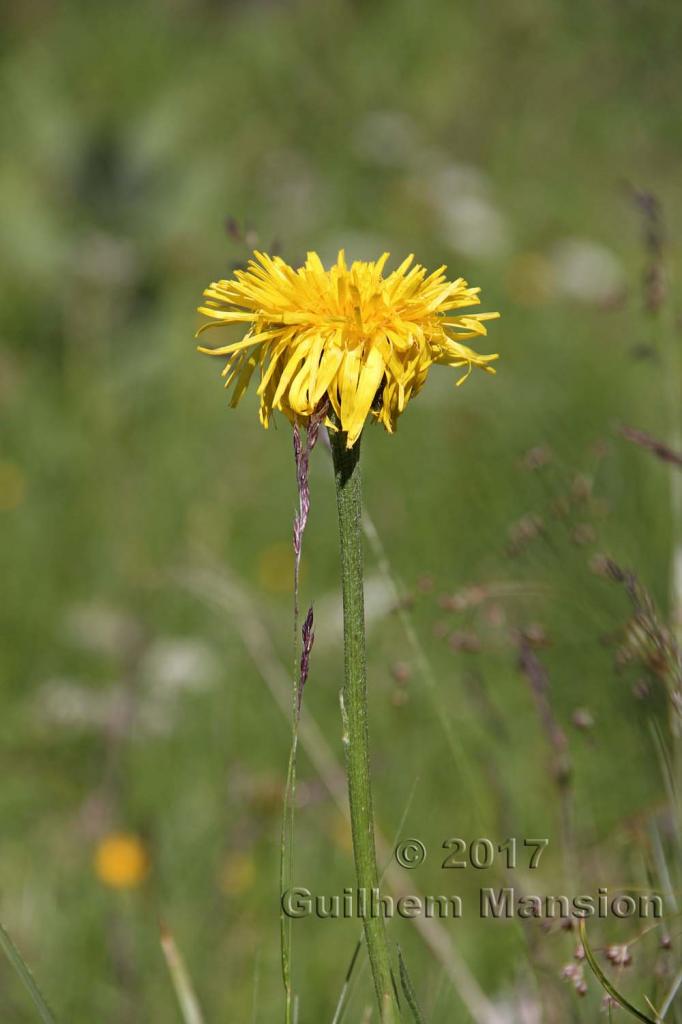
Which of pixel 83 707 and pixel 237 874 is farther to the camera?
pixel 83 707

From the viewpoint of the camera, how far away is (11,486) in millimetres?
3125

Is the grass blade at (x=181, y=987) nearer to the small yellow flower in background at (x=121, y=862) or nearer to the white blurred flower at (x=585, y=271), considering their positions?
the small yellow flower in background at (x=121, y=862)

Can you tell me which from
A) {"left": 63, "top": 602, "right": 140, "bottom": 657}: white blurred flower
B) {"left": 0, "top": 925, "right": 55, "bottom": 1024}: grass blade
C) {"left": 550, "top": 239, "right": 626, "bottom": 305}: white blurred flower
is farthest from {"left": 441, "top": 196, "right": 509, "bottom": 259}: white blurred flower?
{"left": 0, "top": 925, "right": 55, "bottom": 1024}: grass blade

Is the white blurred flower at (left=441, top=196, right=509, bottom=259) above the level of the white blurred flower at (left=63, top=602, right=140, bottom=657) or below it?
above

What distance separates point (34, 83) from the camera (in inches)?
173

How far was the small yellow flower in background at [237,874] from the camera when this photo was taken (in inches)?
73.3

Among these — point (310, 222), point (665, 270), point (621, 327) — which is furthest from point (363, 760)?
point (310, 222)

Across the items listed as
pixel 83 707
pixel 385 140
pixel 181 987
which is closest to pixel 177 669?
pixel 83 707

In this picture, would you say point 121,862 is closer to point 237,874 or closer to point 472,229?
Result: point 237,874

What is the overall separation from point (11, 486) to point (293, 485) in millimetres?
783

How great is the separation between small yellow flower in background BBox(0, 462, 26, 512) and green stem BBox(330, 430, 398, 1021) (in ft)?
7.69

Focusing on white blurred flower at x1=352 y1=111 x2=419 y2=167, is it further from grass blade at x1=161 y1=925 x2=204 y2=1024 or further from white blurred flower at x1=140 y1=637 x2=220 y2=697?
grass blade at x1=161 y1=925 x2=204 y2=1024

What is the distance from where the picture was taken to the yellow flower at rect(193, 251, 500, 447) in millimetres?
867

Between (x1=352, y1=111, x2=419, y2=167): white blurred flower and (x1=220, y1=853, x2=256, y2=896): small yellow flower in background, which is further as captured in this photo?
(x1=352, y1=111, x2=419, y2=167): white blurred flower
